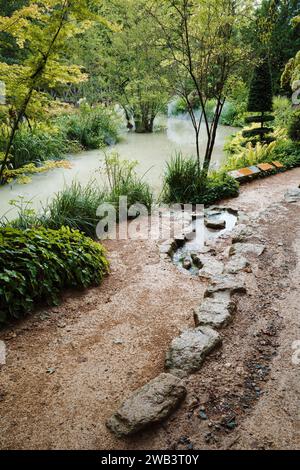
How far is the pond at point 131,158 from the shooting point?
6.93 metres

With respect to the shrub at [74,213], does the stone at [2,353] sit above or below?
below

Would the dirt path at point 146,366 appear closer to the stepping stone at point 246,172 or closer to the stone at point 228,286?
the stone at point 228,286

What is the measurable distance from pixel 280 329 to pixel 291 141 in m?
7.97

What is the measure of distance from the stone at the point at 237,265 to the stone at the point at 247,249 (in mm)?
163

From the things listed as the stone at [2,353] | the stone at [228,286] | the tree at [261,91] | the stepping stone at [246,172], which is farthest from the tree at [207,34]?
the stone at [2,353]

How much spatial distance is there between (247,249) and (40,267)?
2437 mm

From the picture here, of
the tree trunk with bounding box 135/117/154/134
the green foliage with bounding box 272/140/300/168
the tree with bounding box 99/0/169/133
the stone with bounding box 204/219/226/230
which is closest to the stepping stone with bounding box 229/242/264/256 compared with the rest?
the stone with bounding box 204/219/226/230

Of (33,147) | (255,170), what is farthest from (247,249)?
(33,147)

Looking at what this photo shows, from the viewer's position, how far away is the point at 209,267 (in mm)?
3793

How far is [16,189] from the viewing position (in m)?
7.09

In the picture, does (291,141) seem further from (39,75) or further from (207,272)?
(39,75)

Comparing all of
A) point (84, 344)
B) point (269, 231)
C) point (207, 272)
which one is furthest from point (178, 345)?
point (269, 231)

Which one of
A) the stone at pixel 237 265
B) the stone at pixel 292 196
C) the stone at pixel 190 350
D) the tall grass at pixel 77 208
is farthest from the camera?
the stone at pixel 292 196
